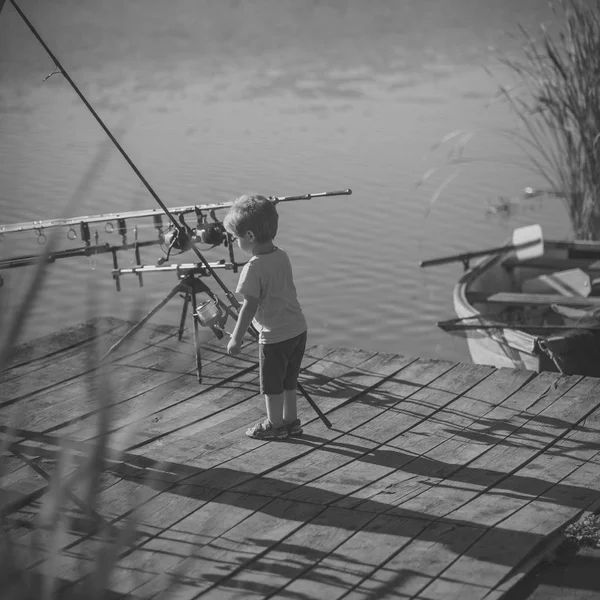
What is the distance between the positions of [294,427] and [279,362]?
0.29 m

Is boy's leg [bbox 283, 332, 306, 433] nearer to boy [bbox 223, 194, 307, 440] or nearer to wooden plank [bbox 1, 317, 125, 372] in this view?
boy [bbox 223, 194, 307, 440]

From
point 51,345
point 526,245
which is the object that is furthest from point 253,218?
point 526,245

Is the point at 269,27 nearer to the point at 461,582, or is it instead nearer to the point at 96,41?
the point at 96,41

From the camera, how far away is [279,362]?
3871 mm

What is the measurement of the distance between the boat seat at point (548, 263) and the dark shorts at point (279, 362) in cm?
355

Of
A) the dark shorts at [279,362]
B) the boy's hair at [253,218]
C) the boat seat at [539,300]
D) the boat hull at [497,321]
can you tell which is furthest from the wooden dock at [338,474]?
the boat seat at [539,300]

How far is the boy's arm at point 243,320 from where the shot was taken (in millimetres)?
3742

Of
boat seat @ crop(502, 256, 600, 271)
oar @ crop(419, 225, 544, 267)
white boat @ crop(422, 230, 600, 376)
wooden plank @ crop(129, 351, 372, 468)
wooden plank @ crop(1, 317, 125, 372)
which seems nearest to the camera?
wooden plank @ crop(129, 351, 372, 468)

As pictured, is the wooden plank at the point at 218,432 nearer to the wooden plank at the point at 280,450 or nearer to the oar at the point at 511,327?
the wooden plank at the point at 280,450

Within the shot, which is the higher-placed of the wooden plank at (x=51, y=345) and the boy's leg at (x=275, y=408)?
the wooden plank at (x=51, y=345)

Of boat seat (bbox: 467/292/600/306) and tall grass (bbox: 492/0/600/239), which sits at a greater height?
tall grass (bbox: 492/0/600/239)

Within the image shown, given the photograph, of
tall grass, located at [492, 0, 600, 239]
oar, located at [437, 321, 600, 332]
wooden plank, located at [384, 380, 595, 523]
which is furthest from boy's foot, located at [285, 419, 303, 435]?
tall grass, located at [492, 0, 600, 239]

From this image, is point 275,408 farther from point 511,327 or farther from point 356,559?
point 511,327

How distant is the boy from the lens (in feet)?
12.3
